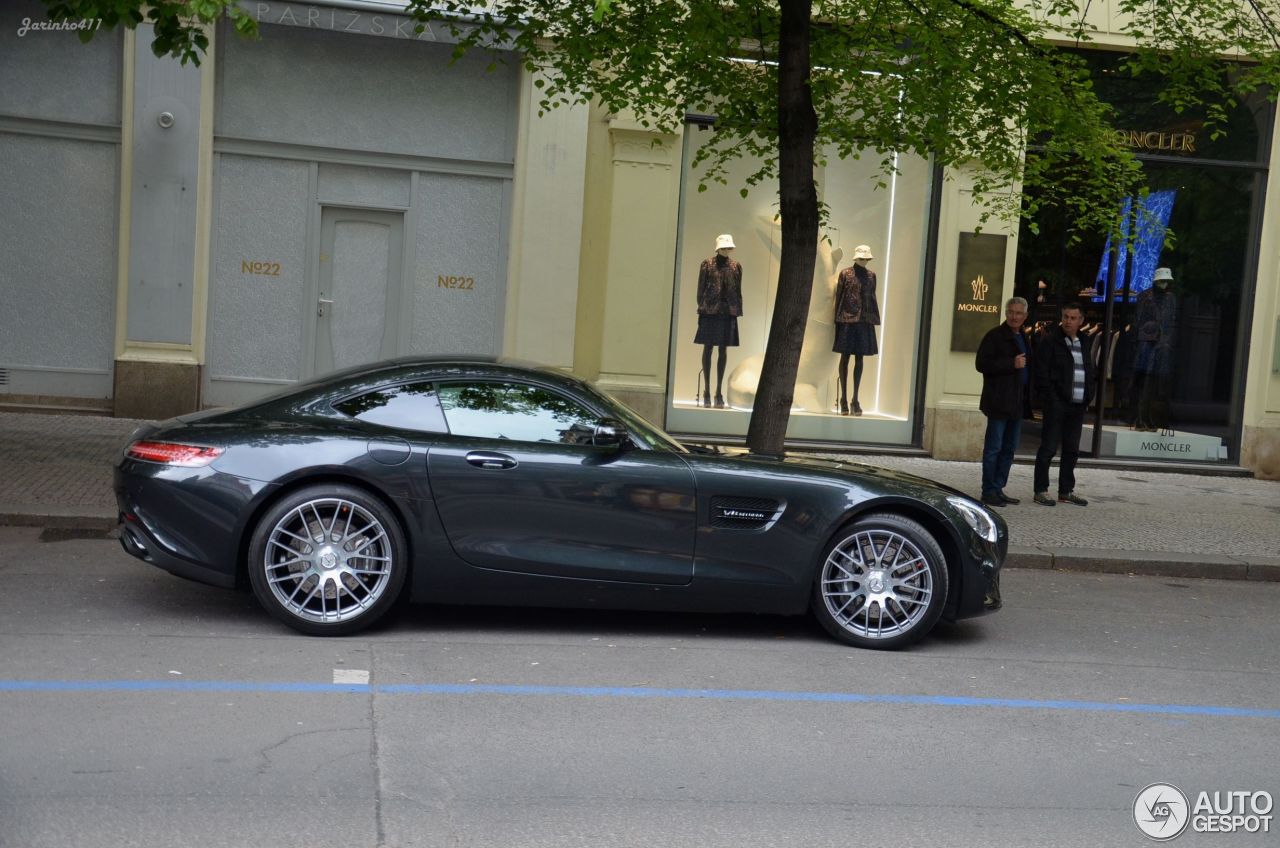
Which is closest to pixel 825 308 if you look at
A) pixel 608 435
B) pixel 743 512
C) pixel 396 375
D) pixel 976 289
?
pixel 976 289

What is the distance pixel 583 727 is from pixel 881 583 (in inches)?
85.2

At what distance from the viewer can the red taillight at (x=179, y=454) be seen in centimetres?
623

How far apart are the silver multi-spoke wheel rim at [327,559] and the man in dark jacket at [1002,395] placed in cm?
705

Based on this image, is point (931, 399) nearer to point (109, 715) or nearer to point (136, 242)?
point (136, 242)

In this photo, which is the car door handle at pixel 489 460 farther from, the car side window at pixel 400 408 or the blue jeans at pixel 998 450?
the blue jeans at pixel 998 450

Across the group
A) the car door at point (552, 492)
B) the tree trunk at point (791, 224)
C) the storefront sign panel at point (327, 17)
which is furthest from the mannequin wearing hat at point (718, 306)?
the car door at point (552, 492)

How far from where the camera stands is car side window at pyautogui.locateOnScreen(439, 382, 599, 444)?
6516 mm

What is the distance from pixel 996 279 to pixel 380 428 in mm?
9967

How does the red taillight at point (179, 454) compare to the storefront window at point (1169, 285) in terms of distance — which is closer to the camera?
the red taillight at point (179, 454)

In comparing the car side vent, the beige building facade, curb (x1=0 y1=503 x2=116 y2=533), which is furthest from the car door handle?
the beige building facade

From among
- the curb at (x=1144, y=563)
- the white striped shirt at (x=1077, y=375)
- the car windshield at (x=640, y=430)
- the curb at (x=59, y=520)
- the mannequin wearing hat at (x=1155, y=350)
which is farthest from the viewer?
the mannequin wearing hat at (x=1155, y=350)

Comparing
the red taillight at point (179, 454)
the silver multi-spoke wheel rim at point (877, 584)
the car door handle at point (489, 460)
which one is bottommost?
the silver multi-spoke wheel rim at point (877, 584)

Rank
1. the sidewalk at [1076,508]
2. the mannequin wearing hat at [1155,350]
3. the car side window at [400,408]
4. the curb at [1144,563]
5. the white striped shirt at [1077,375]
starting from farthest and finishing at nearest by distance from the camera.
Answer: the mannequin wearing hat at [1155,350]
the white striped shirt at [1077,375]
the curb at [1144,563]
the sidewalk at [1076,508]
the car side window at [400,408]

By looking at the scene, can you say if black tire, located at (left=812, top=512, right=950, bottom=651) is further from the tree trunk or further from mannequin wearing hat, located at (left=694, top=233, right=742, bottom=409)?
mannequin wearing hat, located at (left=694, top=233, right=742, bottom=409)
